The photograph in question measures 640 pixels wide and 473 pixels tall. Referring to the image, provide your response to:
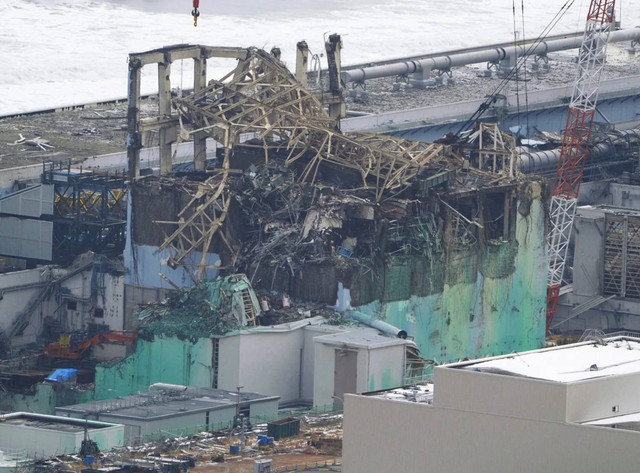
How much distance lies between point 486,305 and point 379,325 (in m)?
12.0

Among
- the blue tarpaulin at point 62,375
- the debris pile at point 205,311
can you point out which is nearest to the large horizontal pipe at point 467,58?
the blue tarpaulin at point 62,375

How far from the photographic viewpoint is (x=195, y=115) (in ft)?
347

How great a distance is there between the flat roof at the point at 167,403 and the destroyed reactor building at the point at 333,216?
11530 mm

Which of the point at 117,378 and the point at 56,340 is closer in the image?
the point at 117,378

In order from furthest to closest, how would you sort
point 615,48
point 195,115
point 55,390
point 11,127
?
point 615,48, point 11,127, point 195,115, point 55,390

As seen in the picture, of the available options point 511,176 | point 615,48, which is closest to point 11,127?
point 511,176

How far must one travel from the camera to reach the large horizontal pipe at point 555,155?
447 ft

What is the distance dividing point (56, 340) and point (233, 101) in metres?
13.2

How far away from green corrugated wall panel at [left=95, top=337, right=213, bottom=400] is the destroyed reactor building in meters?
5.39

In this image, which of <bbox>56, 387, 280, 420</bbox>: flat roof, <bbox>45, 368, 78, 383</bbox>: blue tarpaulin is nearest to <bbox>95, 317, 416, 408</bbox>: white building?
<bbox>45, 368, 78, 383</bbox>: blue tarpaulin

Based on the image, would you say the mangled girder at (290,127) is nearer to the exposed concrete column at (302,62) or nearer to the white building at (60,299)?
the exposed concrete column at (302,62)

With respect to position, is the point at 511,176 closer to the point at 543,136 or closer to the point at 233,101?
the point at 233,101

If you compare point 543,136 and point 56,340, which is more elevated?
point 543,136

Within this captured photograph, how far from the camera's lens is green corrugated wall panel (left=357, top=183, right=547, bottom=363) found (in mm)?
103250
